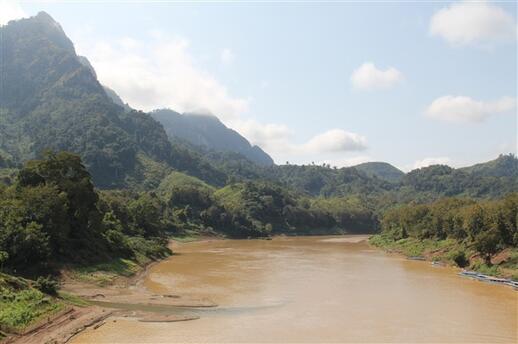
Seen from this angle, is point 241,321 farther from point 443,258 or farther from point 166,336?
point 443,258

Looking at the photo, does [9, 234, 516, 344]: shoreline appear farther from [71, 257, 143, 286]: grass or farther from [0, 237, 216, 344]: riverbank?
[71, 257, 143, 286]: grass

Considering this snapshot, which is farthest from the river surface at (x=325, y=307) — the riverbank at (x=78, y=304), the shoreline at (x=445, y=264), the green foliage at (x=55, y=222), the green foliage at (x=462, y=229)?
the green foliage at (x=55, y=222)

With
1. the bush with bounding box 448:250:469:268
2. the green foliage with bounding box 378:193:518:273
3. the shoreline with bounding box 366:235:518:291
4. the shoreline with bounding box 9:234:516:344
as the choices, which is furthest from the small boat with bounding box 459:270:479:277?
the shoreline with bounding box 9:234:516:344

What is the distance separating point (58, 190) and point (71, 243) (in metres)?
7.38

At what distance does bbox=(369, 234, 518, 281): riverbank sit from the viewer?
68.2 m

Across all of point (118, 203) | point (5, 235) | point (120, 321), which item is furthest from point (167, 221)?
point (120, 321)

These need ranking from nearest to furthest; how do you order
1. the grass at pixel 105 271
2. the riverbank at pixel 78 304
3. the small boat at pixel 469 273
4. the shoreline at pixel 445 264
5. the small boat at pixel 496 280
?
the riverbank at pixel 78 304
the grass at pixel 105 271
the small boat at pixel 496 280
the shoreline at pixel 445 264
the small boat at pixel 469 273

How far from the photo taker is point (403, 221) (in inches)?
5059

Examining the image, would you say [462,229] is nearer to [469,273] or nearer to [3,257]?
[469,273]

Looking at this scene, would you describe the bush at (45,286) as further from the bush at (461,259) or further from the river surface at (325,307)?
the bush at (461,259)

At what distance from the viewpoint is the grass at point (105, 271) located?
182 ft

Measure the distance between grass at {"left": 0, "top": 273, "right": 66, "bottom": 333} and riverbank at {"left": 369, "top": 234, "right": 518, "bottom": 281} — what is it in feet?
179

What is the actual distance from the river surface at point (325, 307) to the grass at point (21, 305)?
403 centimetres

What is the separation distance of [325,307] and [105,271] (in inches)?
1104
